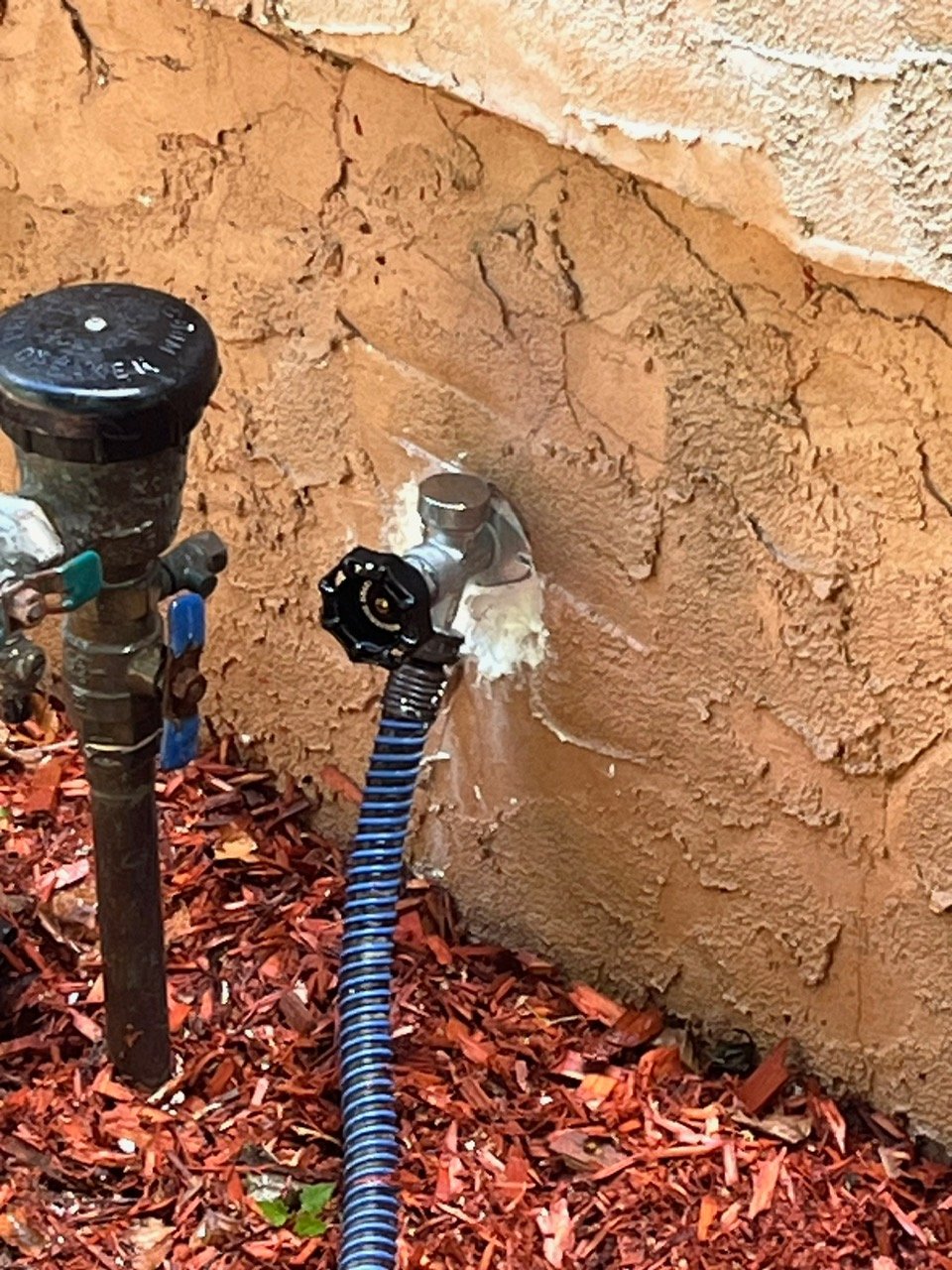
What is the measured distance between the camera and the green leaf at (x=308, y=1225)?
161cm

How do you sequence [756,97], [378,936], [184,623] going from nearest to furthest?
[756,97] < [184,623] < [378,936]

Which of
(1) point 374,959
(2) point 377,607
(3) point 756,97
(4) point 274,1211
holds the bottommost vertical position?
(4) point 274,1211

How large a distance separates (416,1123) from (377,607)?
1.53 ft

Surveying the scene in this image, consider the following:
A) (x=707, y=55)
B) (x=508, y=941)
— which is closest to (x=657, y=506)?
(x=707, y=55)

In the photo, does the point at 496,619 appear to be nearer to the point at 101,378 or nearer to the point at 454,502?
the point at 454,502

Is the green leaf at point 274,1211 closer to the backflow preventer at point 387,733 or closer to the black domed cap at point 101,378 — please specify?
the backflow preventer at point 387,733

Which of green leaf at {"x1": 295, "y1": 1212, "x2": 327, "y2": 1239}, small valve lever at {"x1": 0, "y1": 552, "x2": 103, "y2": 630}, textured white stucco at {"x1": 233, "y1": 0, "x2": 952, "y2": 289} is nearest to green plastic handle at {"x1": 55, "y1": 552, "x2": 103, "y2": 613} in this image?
small valve lever at {"x1": 0, "y1": 552, "x2": 103, "y2": 630}

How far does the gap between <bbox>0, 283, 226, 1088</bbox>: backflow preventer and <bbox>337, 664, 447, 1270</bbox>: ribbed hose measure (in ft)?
0.62

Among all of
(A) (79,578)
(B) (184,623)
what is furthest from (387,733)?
(A) (79,578)

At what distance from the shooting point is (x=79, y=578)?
1.39 meters

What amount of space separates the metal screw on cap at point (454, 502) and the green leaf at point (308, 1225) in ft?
1.91

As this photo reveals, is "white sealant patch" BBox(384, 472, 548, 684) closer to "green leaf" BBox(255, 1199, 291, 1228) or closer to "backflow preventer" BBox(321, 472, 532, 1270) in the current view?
"backflow preventer" BBox(321, 472, 532, 1270)

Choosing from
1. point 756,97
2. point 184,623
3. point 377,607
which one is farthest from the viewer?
point 377,607

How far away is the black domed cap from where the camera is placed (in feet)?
4.42
